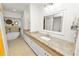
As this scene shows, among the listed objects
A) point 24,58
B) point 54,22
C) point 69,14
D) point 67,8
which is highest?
point 67,8

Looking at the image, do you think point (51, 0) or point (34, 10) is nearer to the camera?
point (51, 0)

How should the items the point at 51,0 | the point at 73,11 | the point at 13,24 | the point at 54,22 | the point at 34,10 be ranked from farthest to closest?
1. the point at 13,24
2. the point at 34,10
3. the point at 54,22
4. the point at 73,11
5. the point at 51,0

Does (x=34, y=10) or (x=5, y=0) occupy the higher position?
(x=34, y=10)

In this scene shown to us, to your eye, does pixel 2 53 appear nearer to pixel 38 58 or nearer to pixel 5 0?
pixel 38 58

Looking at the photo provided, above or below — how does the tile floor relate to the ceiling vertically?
below

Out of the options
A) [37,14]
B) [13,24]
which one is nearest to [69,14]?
[37,14]

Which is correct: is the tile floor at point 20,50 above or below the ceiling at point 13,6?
below

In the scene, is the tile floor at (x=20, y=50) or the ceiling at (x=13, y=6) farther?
the tile floor at (x=20, y=50)

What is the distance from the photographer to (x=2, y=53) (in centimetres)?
59

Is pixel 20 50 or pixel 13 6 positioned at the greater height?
pixel 13 6

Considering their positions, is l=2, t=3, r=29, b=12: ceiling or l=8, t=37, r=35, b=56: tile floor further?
l=8, t=37, r=35, b=56: tile floor

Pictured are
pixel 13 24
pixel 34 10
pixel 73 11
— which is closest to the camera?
pixel 73 11

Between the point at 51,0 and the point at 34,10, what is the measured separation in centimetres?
269

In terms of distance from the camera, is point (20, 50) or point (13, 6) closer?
point (13, 6)
